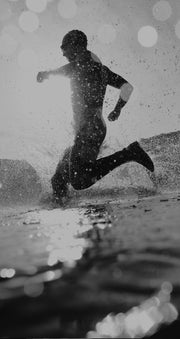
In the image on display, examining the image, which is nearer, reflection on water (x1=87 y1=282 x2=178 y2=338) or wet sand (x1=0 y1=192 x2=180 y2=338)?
reflection on water (x1=87 y1=282 x2=178 y2=338)

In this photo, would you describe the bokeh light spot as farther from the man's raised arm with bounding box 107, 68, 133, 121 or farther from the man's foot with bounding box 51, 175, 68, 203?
the man's raised arm with bounding box 107, 68, 133, 121

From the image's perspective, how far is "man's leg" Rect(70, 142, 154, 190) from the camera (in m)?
5.07

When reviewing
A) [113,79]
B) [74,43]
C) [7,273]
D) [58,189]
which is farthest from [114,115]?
[7,273]

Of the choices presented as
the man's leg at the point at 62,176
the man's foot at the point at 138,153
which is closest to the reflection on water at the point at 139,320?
the man's foot at the point at 138,153

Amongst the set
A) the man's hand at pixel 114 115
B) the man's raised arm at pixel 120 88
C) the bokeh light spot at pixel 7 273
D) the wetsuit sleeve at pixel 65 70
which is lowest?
the bokeh light spot at pixel 7 273

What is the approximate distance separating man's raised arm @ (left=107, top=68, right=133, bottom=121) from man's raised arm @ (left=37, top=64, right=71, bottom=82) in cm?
58

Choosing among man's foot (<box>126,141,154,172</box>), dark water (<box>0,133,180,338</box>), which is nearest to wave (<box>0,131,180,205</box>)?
man's foot (<box>126,141,154,172</box>)

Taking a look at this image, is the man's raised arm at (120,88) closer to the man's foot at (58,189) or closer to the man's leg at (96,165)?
the man's leg at (96,165)

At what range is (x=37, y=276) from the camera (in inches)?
57.5

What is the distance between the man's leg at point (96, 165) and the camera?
5.07 m

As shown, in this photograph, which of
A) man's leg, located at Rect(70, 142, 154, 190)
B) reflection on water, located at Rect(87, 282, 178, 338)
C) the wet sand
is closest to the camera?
reflection on water, located at Rect(87, 282, 178, 338)

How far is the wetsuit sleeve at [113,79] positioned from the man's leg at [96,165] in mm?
918

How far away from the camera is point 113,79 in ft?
17.7

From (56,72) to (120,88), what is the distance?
3.14 feet
